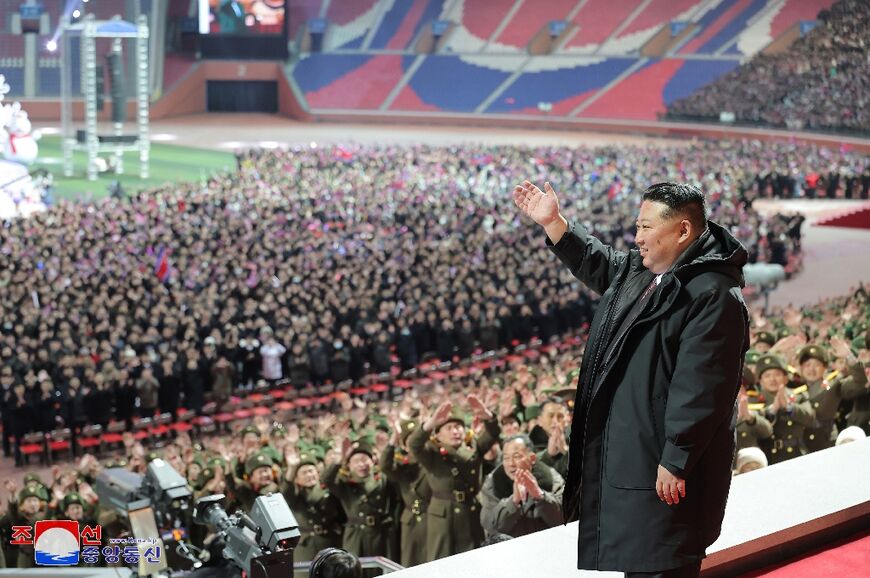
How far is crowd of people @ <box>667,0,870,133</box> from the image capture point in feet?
143

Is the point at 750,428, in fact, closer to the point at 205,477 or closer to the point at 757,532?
the point at 757,532

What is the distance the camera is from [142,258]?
65.5ft

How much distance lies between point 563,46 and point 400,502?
51.1 metres

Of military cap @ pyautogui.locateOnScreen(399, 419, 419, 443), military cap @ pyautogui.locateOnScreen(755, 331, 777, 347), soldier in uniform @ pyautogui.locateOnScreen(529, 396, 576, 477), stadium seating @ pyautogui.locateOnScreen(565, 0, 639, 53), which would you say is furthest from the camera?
stadium seating @ pyautogui.locateOnScreen(565, 0, 639, 53)

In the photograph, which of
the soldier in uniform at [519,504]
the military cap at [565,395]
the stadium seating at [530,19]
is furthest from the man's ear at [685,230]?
the stadium seating at [530,19]

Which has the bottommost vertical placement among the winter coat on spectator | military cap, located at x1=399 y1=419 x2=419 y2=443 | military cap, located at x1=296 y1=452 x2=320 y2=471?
military cap, located at x1=296 y1=452 x2=320 y2=471

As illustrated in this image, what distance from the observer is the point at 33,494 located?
312 inches

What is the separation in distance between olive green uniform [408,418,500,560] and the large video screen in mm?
49458

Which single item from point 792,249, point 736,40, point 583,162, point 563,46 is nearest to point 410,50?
point 563,46

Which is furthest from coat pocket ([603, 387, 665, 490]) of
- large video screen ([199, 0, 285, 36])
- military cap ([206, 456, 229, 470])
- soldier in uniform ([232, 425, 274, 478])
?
large video screen ([199, 0, 285, 36])

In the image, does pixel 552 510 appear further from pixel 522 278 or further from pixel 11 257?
pixel 11 257

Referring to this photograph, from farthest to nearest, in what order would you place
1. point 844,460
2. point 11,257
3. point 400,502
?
point 11,257
point 400,502
point 844,460

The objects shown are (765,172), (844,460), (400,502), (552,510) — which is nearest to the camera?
(844,460)

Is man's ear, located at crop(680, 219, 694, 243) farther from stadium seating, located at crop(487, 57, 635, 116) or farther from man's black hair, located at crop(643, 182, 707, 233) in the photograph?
stadium seating, located at crop(487, 57, 635, 116)
